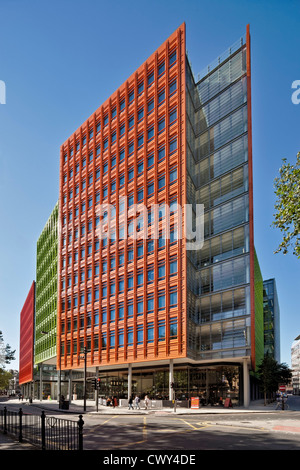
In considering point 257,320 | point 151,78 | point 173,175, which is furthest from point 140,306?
point 257,320

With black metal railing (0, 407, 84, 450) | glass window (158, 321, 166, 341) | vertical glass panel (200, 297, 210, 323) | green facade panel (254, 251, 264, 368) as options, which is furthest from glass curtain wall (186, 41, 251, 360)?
black metal railing (0, 407, 84, 450)

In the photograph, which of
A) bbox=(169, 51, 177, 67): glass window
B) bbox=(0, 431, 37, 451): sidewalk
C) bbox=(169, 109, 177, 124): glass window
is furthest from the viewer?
bbox=(169, 51, 177, 67): glass window

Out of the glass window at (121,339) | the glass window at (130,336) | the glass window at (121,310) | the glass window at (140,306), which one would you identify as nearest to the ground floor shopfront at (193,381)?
the glass window at (121,339)

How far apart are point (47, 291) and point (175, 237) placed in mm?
48655

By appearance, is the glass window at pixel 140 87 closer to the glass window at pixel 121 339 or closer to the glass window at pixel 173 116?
the glass window at pixel 173 116

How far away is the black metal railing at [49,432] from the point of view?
48.5 ft

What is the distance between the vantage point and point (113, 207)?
6738 centimetres

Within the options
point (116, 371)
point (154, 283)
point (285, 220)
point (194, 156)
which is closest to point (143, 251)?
point (154, 283)

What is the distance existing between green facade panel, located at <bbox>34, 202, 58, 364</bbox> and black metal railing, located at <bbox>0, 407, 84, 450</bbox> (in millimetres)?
66024

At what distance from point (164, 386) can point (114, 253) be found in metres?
18.6

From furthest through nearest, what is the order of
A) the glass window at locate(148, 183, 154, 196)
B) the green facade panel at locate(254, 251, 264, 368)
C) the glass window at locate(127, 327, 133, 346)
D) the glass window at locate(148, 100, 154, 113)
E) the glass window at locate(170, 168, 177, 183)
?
the green facade panel at locate(254, 251, 264, 368) → the glass window at locate(148, 100, 154, 113) → the glass window at locate(148, 183, 154, 196) → the glass window at locate(127, 327, 133, 346) → the glass window at locate(170, 168, 177, 183)

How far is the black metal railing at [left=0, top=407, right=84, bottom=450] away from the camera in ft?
48.5

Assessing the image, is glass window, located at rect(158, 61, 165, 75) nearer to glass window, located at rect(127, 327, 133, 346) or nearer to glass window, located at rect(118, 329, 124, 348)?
glass window, located at rect(127, 327, 133, 346)
